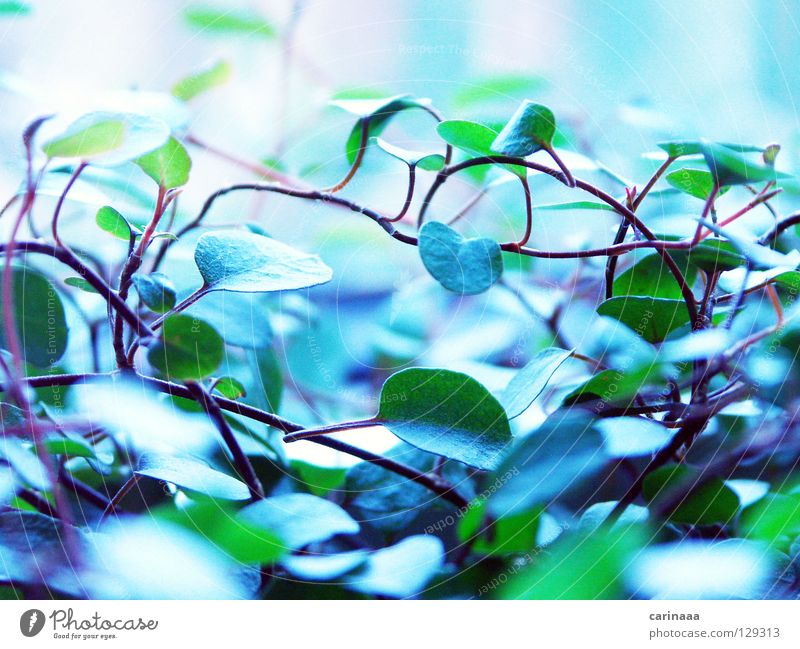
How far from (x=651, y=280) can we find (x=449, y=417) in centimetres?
11

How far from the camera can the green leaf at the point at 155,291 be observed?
0.81ft

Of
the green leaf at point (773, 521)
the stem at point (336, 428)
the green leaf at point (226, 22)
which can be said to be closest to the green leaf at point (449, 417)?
the stem at point (336, 428)

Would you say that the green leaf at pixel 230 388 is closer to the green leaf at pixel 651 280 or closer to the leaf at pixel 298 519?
the leaf at pixel 298 519

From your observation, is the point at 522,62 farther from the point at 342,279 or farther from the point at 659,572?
the point at 659,572

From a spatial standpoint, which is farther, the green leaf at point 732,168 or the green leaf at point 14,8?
the green leaf at point 14,8

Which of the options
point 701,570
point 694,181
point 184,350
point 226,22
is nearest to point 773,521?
point 701,570

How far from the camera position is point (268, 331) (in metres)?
0.31

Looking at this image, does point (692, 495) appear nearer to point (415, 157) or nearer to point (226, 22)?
point (415, 157)

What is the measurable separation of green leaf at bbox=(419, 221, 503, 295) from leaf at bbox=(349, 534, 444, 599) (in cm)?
11

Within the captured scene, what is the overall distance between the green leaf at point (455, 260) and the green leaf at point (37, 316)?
18 centimetres

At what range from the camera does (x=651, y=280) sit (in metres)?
0.28

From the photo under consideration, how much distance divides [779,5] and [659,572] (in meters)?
0.30

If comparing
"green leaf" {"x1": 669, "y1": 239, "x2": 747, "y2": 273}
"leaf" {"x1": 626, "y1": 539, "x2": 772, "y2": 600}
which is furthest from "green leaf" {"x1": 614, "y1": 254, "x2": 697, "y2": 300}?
"leaf" {"x1": 626, "y1": 539, "x2": 772, "y2": 600}

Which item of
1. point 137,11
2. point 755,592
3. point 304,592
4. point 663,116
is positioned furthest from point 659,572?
point 137,11
